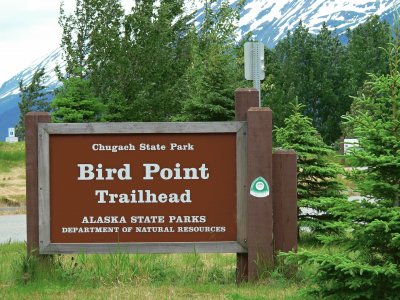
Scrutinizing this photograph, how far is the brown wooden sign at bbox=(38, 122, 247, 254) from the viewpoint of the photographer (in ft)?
26.4

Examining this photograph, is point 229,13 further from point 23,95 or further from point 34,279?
point 23,95

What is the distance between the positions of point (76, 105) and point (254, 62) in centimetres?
1513

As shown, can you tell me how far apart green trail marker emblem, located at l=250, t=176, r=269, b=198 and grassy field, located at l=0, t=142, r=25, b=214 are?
14.8 m

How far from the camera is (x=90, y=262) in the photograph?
8695mm

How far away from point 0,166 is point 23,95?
54733mm

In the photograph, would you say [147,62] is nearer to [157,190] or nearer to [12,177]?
[12,177]

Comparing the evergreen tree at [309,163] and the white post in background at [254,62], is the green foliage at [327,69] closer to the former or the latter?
the white post in background at [254,62]

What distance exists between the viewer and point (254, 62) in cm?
1538

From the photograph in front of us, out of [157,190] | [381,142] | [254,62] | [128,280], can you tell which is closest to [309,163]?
[254,62]

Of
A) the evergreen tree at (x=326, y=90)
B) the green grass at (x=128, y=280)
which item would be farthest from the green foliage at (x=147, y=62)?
the evergreen tree at (x=326, y=90)

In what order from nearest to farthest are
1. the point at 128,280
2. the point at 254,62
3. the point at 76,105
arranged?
1. the point at 128,280
2. the point at 254,62
3. the point at 76,105

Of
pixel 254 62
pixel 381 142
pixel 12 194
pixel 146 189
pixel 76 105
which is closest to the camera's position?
pixel 381 142

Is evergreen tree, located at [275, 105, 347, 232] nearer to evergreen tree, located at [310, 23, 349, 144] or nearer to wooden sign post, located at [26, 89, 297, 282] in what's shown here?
wooden sign post, located at [26, 89, 297, 282]

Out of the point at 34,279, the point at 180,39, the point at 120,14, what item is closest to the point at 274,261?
the point at 34,279
